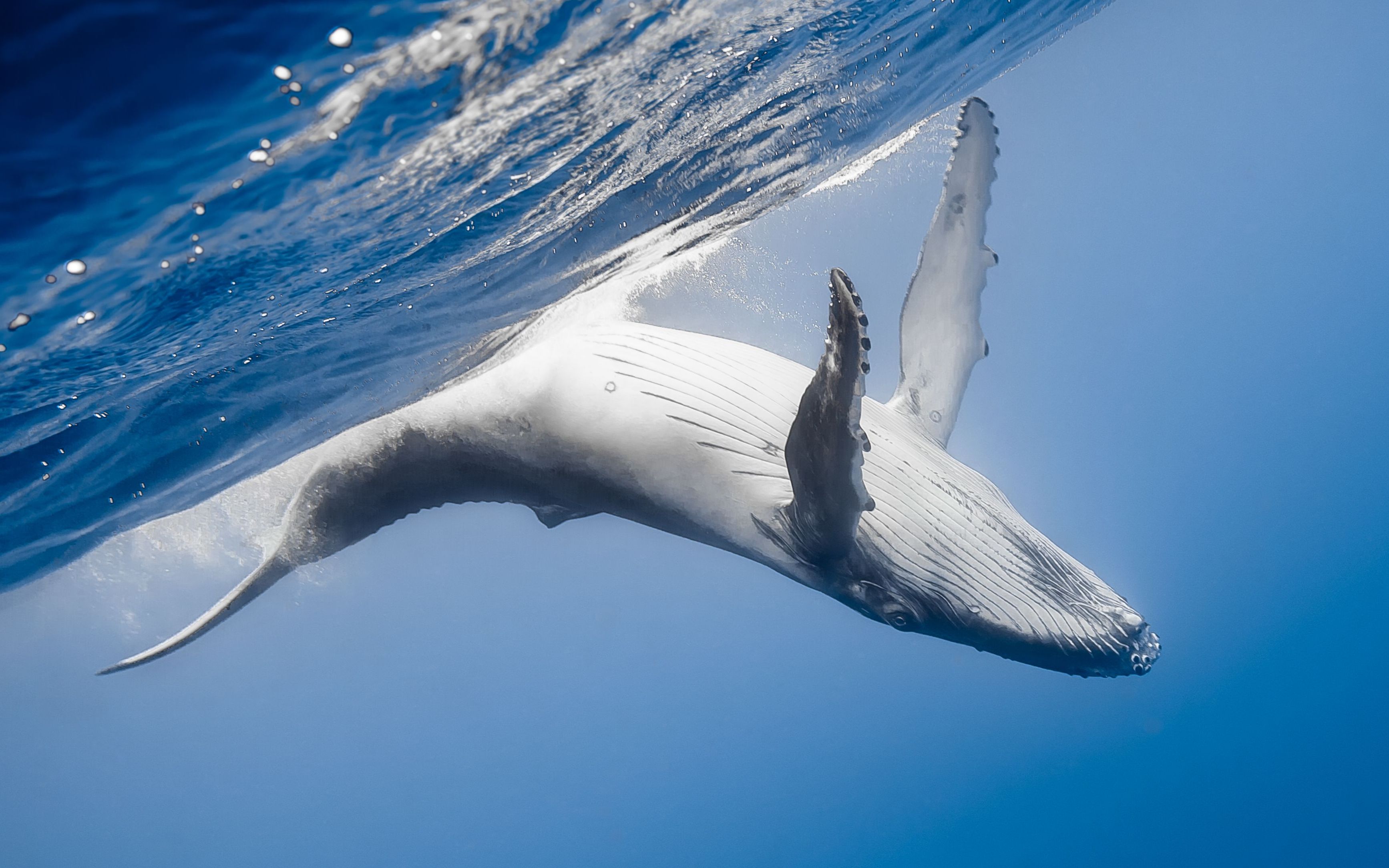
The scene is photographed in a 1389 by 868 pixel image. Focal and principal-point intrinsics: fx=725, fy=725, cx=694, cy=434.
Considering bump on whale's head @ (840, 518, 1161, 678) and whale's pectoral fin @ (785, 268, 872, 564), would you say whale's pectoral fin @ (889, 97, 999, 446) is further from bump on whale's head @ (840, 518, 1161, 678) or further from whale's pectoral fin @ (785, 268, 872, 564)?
whale's pectoral fin @ (785, 268, 872, 564)

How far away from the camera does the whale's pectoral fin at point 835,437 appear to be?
2.97m

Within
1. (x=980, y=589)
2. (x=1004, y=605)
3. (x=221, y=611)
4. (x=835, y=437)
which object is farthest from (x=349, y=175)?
(x=1004, y=605)

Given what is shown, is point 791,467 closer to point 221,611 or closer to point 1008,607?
point 1008,607

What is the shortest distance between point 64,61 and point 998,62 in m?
8.85

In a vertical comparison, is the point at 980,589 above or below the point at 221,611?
above

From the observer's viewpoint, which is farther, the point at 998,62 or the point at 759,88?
the point at 998,62

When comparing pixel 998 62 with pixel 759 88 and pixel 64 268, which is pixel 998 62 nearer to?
pixel 759 88

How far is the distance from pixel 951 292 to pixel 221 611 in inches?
239

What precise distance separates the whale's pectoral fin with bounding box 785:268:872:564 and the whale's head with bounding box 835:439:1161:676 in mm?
477

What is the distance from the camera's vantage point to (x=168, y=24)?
255cm

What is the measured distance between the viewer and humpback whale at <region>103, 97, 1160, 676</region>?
372cm

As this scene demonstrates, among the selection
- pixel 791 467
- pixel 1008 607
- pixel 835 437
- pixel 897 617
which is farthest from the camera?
pixel 897 617

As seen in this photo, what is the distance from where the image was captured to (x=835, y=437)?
122 inches

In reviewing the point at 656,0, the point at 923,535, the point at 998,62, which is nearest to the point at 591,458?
the point at 923,535
